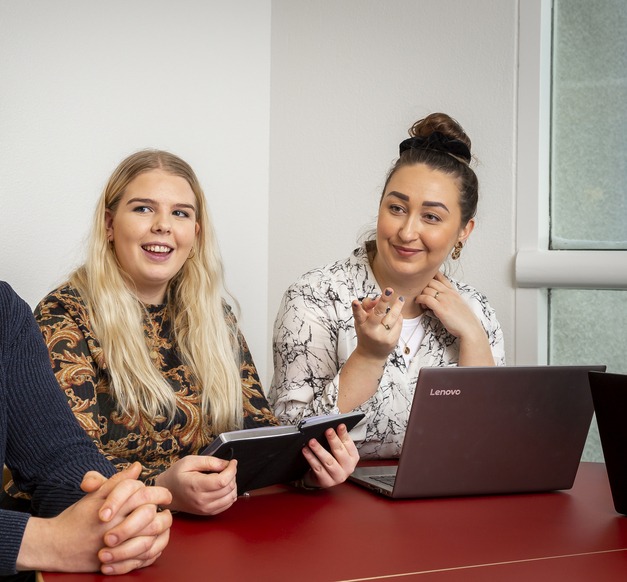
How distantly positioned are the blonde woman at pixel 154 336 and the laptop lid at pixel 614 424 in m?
0.45

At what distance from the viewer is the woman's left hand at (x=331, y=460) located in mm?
1587

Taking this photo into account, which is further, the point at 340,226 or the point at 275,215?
the point at 275,215

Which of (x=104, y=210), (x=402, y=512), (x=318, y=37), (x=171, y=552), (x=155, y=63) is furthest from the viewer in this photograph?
(x=318, y=37)

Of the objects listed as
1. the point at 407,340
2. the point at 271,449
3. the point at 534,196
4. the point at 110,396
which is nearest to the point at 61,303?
the point at 110,396

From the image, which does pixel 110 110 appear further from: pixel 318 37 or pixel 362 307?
pixel 362 307

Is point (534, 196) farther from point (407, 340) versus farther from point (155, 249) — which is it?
point (155, 249)

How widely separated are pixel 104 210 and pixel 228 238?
1.19 meters

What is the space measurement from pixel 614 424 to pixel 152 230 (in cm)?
108

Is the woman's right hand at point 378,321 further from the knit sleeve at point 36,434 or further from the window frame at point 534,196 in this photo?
the window frame at point 534,196

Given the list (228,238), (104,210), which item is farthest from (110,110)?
(104,210)

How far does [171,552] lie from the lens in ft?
4.08

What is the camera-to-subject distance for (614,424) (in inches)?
57.4

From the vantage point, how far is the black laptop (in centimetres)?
151

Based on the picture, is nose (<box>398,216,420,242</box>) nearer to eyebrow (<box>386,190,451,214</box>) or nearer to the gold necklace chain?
eyebrow (<box>386,190,451,214</box>)
